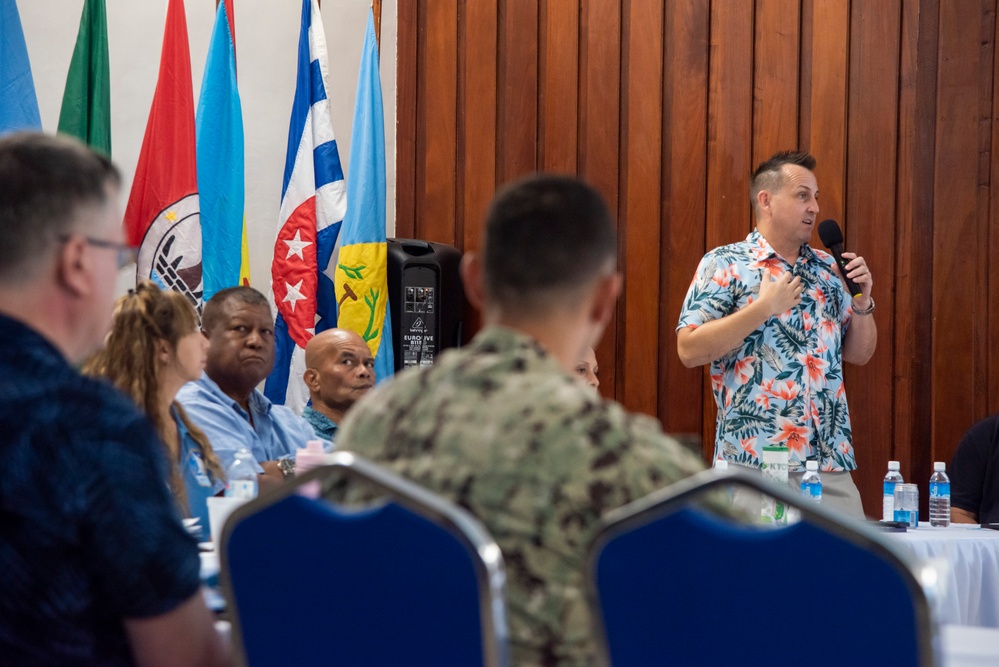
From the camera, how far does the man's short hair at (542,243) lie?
1429mm

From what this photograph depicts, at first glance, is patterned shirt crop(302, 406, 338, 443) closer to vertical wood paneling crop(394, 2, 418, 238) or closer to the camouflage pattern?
vertical wood paneling crop(394, 2, 418, 238)

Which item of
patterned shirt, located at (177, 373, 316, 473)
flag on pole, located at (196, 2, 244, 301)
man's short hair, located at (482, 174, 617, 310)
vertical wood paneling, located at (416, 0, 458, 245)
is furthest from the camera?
vertical wood paneling, located at (416, 0, 458, 245)

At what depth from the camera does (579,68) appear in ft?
17.4

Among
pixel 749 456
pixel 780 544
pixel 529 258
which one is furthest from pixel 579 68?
pixel 780 544

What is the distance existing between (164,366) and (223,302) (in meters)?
1.03

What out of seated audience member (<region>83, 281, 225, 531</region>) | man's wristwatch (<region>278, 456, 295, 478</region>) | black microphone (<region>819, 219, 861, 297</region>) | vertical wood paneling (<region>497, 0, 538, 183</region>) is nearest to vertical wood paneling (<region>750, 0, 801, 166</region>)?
black microphone (<region>819, 219, 861, 297</region>)

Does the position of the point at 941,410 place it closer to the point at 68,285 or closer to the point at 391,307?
the point at 391,307

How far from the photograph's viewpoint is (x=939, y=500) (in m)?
3.71

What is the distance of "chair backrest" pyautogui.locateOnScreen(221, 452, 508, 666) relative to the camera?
109 cm

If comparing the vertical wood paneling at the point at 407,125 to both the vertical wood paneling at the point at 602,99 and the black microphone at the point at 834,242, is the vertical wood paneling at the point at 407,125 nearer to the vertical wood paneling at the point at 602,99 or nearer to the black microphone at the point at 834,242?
the vertical wood paneling at the point at 602,99

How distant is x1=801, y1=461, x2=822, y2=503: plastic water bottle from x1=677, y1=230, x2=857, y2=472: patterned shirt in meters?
0.15

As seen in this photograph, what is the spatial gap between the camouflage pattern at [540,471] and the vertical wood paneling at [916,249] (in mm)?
3792

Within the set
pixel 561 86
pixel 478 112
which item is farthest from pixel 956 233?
pixel 478 112

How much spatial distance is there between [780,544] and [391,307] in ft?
14.1
